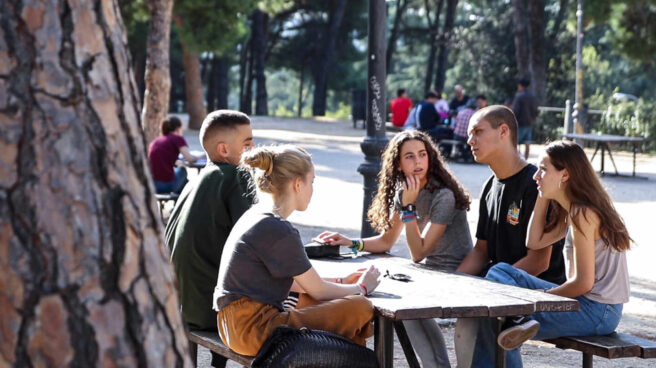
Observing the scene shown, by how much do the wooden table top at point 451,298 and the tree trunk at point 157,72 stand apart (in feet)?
35.2

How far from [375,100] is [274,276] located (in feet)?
11.2

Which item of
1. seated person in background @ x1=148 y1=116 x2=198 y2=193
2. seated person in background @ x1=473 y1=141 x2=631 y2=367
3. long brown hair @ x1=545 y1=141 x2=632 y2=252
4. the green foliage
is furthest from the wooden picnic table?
the green foliage

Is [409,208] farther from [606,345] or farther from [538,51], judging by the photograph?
[538,51]

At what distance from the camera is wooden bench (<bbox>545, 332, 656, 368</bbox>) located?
162 inches

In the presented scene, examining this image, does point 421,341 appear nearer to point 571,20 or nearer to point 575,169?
point 575,169

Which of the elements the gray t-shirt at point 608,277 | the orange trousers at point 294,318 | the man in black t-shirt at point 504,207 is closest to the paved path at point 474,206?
the orange trousers at point 294,318

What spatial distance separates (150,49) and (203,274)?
Result: 454 inches

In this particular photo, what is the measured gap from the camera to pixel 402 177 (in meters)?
5.07

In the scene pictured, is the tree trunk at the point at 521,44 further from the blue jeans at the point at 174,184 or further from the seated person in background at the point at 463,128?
the blue jeans at the point at 174,184

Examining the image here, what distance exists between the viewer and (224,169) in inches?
189

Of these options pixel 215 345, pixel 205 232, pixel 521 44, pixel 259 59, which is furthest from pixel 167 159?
pixel 259 59

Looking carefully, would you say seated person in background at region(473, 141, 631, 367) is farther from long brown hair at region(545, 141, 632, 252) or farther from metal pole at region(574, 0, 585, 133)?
metal pole at region(574, 0, 585, 133)

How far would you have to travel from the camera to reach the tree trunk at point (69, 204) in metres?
1.76

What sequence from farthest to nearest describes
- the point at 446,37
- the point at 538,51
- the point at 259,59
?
the point at 259,59
the point at 446,37
the point at 538,51
